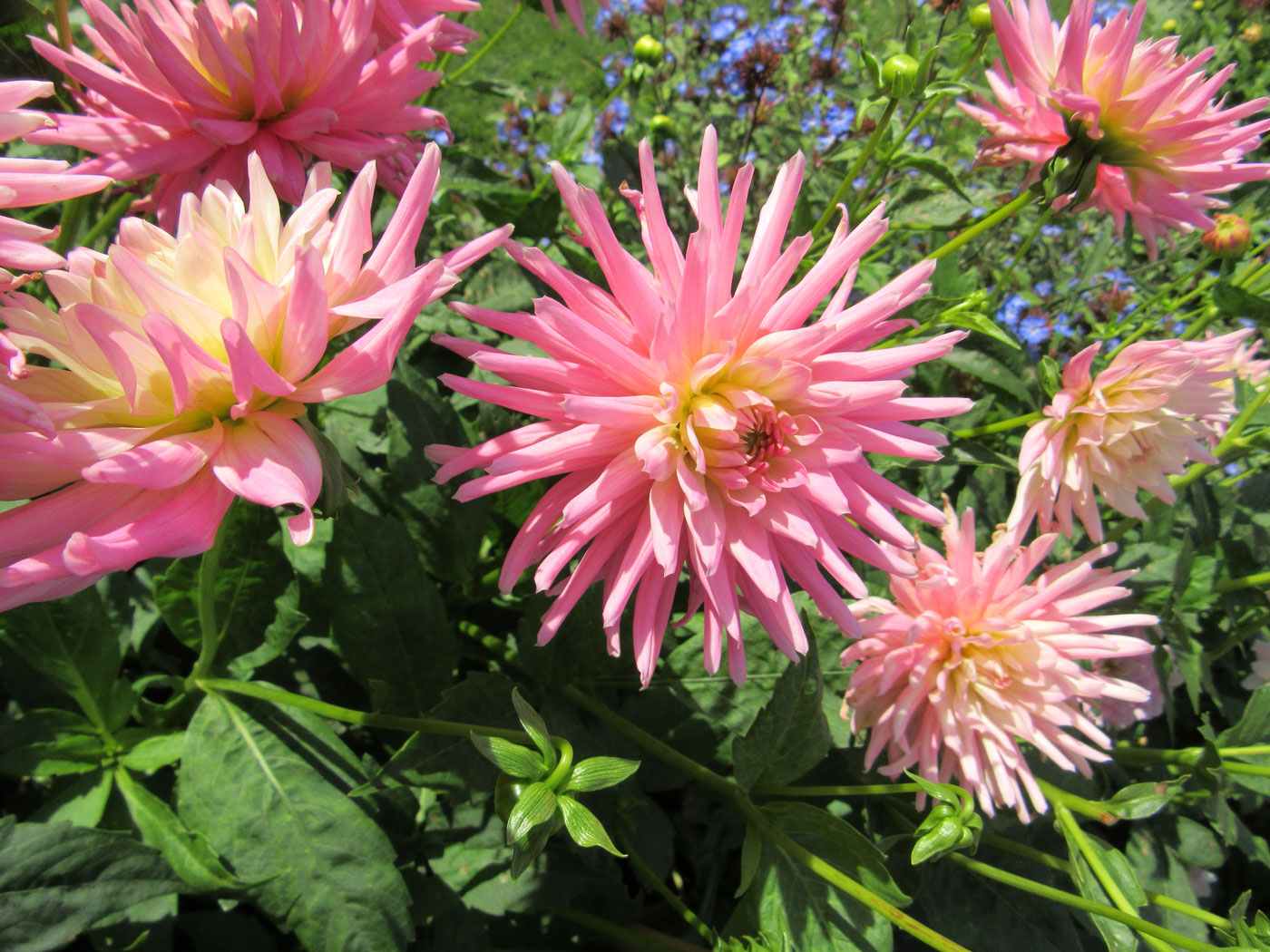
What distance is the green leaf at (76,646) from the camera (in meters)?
1.24

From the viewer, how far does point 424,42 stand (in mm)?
1166

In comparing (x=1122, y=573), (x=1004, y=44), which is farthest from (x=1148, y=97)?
(x=1122, y=573)

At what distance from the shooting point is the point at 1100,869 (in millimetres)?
1222

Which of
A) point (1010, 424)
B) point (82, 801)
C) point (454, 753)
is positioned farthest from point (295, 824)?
point (1010, 424)

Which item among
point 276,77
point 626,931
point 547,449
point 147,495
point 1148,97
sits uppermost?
point 1148,97

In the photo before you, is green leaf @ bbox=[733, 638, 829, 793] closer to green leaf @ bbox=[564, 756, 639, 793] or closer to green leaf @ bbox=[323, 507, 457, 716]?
green leaf @ bbox=[564, 756, 639, 793]

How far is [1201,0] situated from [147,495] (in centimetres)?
342

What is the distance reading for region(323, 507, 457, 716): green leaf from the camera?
132 cm

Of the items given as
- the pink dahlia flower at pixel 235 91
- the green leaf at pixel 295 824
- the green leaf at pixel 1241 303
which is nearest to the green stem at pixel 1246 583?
the green leaf at pixel 1241 303

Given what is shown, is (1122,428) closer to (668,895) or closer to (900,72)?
(900,72)

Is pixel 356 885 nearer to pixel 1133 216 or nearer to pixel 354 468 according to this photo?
pixel 354 468

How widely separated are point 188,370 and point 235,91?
576 mm

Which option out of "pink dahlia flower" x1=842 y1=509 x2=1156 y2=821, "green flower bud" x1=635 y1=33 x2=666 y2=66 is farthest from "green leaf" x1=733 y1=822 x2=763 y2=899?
"green flower bud" x1=635 y1=33 x2=666 y2=66

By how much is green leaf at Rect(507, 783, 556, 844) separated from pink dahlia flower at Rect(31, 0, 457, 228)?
922 millimetres
